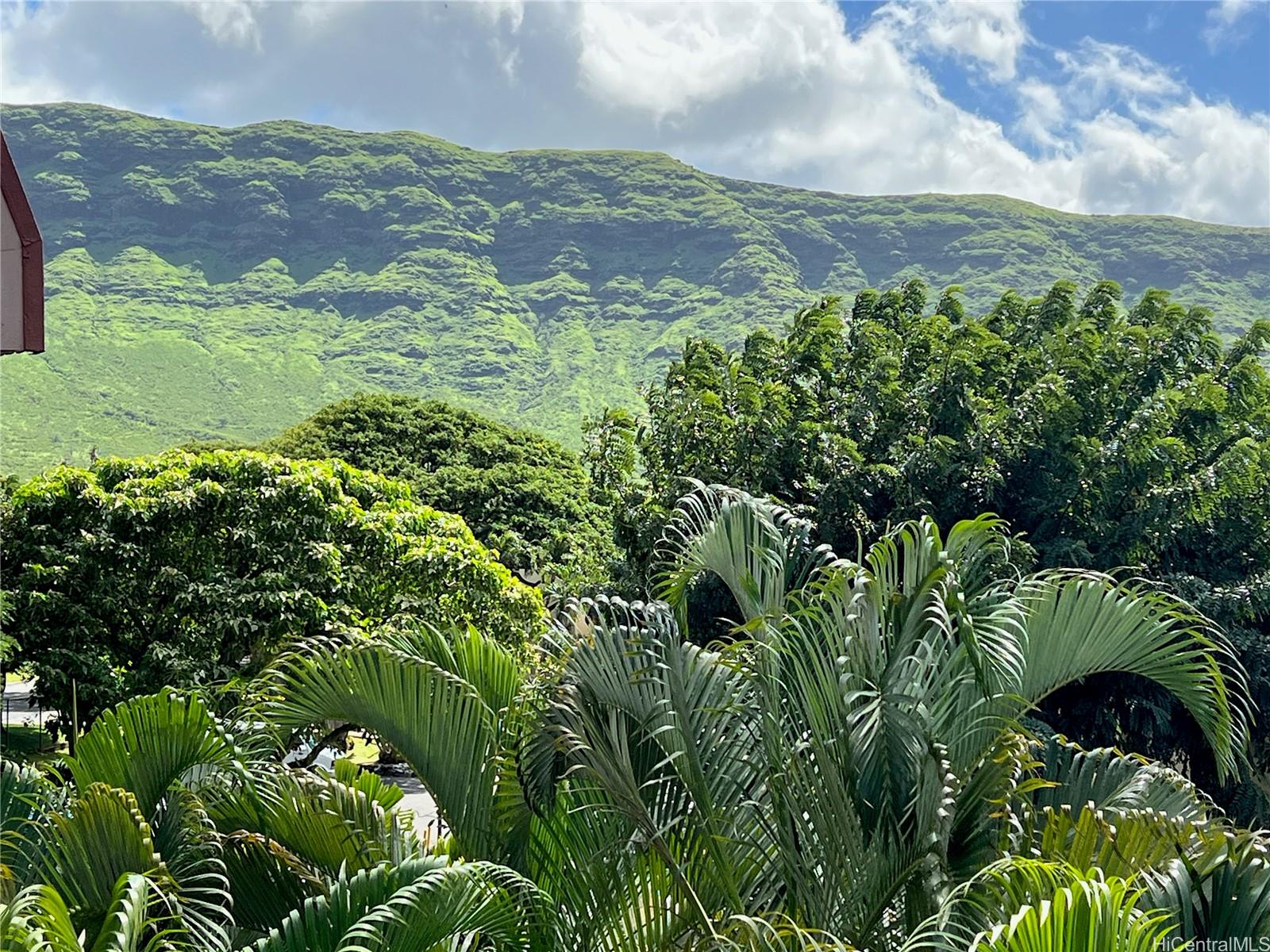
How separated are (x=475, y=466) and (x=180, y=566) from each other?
863 inches

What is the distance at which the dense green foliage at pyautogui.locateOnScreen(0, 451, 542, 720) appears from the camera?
13875 mm

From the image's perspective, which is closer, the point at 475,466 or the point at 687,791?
the point at 687,791

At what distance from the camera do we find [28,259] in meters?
3.75

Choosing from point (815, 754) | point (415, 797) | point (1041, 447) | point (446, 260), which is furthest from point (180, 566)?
point (446, 260)

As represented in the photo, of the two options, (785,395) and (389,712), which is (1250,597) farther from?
(389,712)

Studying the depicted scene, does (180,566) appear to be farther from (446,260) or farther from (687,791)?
(446,260)

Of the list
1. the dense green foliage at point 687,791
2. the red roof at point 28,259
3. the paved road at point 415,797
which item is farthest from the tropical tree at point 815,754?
the paved road at point 415,797

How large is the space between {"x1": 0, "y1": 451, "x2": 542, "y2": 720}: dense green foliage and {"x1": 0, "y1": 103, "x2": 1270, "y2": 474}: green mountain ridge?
76.3 m

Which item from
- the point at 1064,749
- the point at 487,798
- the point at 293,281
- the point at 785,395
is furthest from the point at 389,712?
the point at 293,281

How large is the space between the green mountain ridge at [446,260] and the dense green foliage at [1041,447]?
252ft

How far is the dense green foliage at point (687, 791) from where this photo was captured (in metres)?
3.96

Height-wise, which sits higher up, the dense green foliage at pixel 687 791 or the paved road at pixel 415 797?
the dense green foliage at pixel 687 791

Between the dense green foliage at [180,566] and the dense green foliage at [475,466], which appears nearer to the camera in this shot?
the dense green foliage at [180,566]

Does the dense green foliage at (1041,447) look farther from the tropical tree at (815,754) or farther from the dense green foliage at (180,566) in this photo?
the tropical tree at (815,754)
